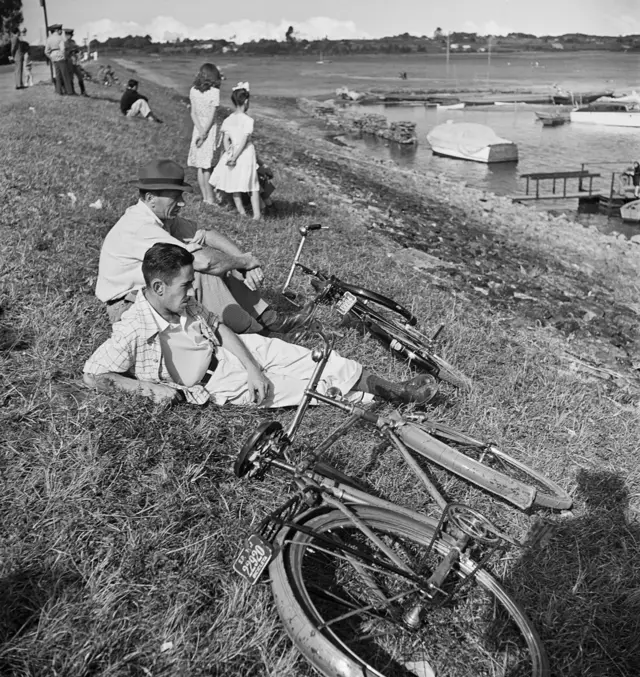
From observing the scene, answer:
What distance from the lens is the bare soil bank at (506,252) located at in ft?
29.7

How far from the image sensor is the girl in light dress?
9.44 m

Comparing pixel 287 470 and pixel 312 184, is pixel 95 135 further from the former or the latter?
pixel 287 470

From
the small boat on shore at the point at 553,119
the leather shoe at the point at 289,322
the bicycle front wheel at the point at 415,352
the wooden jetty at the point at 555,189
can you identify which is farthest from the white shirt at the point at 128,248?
the small boat on shore at the point at 553,119

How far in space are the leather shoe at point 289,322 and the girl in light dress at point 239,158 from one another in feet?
15.3

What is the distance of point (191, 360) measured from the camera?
14.3ft

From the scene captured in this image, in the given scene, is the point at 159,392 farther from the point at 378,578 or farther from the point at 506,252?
the point at 506,252

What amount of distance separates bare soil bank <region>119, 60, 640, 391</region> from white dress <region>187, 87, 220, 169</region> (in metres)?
3.56

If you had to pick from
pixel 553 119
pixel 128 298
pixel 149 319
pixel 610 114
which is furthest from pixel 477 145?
pixel 149 319

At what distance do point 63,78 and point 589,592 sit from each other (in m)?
22.4

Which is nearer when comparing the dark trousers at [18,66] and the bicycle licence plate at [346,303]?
the bicycle licence plate at [346,303]

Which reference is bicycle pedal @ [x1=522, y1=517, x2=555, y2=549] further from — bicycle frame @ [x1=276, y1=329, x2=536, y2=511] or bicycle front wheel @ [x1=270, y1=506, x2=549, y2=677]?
bicycle front wheel @ [x1=270, y1=506, x2=549, y2=677]

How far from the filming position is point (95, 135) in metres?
14.6

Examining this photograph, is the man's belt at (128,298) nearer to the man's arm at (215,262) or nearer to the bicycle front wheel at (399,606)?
the man's arm at (215,262)

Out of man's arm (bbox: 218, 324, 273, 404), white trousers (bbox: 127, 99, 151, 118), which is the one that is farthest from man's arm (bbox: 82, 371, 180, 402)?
white trousers (bbox: 127, 99, 151, 118)
